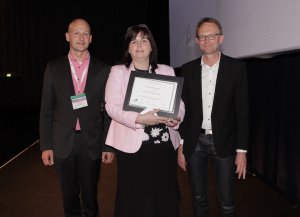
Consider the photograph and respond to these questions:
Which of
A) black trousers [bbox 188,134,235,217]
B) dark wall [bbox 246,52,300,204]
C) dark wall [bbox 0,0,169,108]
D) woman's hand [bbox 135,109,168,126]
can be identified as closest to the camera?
woman's hand [bbox 135,109,168,126]

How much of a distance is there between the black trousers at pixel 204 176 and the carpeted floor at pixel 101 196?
0.82 meters

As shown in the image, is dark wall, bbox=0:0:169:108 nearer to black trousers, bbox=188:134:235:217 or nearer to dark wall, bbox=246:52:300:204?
dark wall, bbox=246:52:300:204

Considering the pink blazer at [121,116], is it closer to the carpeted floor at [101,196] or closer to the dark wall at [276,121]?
the carpeted floor at [101,196]

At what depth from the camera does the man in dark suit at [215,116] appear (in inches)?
76.1

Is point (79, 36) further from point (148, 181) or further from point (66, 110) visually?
point (148, 181)

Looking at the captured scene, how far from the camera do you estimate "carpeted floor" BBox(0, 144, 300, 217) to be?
290cm

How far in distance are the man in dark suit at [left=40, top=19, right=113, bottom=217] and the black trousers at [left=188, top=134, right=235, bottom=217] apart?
665 mm

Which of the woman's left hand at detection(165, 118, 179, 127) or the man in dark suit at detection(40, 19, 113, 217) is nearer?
the woman's left hand at detection(165, 118, 179, 127)

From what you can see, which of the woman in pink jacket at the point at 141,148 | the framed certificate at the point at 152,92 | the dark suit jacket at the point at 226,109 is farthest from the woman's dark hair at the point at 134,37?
the dark suit jacket at the point at 226,109

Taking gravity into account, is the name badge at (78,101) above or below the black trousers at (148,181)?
above

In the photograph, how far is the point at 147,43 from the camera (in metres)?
1.88

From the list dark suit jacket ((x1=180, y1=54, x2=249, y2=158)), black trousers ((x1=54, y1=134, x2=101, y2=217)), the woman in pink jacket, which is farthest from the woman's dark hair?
black trousers ((x1=54, y1=134, x2=101, y2=217))

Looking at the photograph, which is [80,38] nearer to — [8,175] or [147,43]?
[147,43]

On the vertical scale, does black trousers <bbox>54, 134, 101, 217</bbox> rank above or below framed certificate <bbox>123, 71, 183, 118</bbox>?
below
